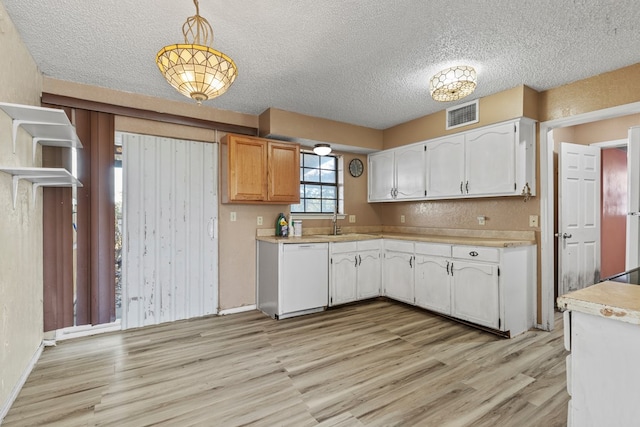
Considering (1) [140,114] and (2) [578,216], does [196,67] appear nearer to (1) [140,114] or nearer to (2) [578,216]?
(1) [140,114]

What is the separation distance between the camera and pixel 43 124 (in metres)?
2.11

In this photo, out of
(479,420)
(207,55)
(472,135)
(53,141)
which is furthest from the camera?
(472,135)

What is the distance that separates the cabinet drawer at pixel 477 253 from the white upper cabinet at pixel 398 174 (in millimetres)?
1040

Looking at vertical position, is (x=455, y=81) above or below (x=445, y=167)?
above

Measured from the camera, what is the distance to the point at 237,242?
3.79 m

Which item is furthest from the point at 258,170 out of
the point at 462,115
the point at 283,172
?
the point at 462,115

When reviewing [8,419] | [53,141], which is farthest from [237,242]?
[8,419]

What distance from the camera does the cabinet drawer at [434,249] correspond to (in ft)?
11.0

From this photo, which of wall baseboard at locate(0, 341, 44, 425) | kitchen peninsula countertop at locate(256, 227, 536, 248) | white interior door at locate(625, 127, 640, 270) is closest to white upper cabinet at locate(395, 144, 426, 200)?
kitchen peninsula countertop at locate(256, 227, 536, 248)

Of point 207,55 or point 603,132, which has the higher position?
point 603,132

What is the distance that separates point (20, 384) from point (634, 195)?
18.5 ft

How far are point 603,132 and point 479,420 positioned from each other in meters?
4.31

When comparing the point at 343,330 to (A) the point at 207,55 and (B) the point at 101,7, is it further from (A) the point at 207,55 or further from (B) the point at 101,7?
(B) the point at 101,7

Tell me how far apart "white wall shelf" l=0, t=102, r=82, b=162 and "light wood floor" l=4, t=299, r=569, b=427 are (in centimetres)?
174
